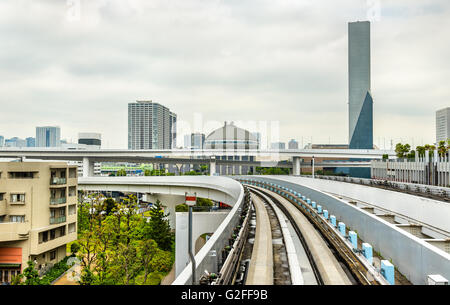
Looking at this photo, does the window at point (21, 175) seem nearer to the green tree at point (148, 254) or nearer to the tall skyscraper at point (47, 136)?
the green tree at point (148, 254)

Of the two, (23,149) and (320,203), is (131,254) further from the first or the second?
(23,149)

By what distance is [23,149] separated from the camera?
86.6m

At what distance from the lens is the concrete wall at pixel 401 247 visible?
6.92 meters

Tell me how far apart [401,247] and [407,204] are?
10.9m

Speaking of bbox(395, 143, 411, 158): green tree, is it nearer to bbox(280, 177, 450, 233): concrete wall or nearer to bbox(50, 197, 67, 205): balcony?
bbox(280, 177, 450, 233): concrete wall

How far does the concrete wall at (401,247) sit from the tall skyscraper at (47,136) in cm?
12070

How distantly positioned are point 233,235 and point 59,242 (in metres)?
24.0

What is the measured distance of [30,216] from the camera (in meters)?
26.4

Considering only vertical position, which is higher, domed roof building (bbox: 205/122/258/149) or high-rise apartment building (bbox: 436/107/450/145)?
domed roof building (bbox: 205/122/258/149)

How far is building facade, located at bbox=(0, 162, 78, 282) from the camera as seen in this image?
84.7 ft

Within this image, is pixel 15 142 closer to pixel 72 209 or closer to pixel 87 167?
pixel 87 167

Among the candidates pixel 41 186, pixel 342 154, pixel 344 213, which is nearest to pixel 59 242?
pixel 41 186

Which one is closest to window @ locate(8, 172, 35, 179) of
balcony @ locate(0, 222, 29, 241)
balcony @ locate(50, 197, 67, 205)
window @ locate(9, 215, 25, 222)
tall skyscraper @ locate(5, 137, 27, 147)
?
balcony @ locate(50, 197, 67, 205)

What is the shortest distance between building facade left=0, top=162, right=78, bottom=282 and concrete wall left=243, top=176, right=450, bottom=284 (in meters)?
25.7
